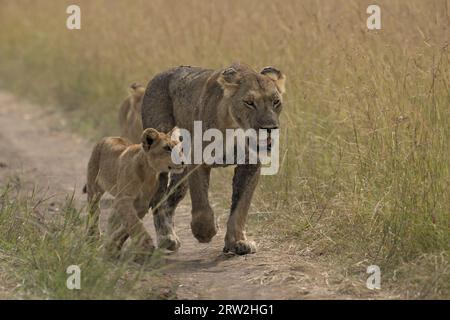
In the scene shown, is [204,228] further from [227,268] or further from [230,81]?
[230,81]

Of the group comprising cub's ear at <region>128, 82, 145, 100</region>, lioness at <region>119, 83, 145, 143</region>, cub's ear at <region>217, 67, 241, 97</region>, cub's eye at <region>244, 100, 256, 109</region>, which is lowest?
lioness at <region>119, 83, 145, 143</region>

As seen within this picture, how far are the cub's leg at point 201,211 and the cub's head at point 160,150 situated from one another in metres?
0.46

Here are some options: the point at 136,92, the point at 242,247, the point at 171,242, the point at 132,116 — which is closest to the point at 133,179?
the point at 171,242

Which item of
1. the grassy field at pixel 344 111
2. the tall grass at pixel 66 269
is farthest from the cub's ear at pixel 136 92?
the tall grass at pixel 66 269

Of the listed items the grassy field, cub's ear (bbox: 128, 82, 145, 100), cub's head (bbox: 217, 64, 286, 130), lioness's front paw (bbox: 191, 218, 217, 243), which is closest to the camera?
the grassy field

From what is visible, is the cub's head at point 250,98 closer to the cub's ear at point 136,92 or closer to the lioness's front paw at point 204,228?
the lioness's front paw at point 204,228

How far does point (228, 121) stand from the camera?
6613 mm

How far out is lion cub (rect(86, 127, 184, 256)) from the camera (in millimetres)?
6086

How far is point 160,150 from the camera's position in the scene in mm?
6164

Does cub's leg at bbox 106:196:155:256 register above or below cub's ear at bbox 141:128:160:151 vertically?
below

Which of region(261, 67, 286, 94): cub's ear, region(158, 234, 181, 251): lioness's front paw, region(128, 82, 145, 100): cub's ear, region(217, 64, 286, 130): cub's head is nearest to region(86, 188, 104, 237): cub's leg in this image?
region(158, 234, 181, 251): lioness's front paw

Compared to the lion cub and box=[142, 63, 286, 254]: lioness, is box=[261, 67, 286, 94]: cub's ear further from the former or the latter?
the lion cub

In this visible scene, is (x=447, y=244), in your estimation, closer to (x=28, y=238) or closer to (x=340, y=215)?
(x=340, y=215)

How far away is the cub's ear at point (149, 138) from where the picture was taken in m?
6.17
